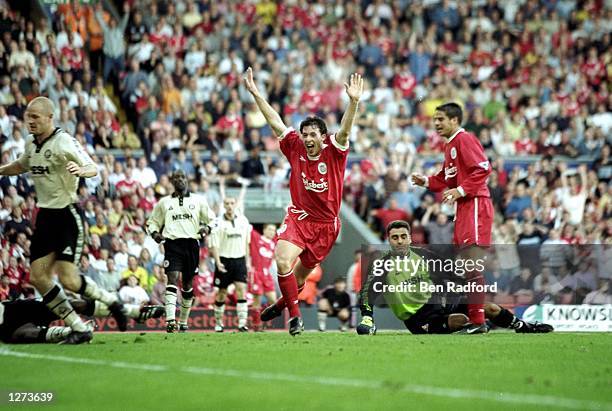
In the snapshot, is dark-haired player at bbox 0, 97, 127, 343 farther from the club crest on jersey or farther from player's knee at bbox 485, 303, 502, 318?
player's knee at bbox 485, 303, 502, 318

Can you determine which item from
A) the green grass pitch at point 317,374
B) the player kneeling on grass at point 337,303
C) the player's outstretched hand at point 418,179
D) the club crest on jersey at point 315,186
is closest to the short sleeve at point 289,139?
the club crest on jersey at point 315,186

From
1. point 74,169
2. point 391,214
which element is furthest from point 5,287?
point 391,214

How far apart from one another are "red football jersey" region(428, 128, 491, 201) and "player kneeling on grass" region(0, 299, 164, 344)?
3814mm

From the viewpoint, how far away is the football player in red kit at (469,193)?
12242 millimetres

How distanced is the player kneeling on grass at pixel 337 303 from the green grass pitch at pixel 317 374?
8.19 m

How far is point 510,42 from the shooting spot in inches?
1129

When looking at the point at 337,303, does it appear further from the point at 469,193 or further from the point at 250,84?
the point at 250,84

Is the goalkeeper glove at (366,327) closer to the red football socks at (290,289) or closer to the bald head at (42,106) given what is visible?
the red football socks at (290,289)

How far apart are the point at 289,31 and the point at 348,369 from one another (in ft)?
65.3

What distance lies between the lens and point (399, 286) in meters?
12.6

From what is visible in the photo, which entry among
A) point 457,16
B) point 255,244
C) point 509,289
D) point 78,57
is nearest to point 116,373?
point 509,289

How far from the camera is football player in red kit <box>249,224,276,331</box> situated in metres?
18.8

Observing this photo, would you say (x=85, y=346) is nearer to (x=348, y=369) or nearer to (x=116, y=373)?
(x=116, y=373)

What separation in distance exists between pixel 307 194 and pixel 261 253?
24.9 ft
